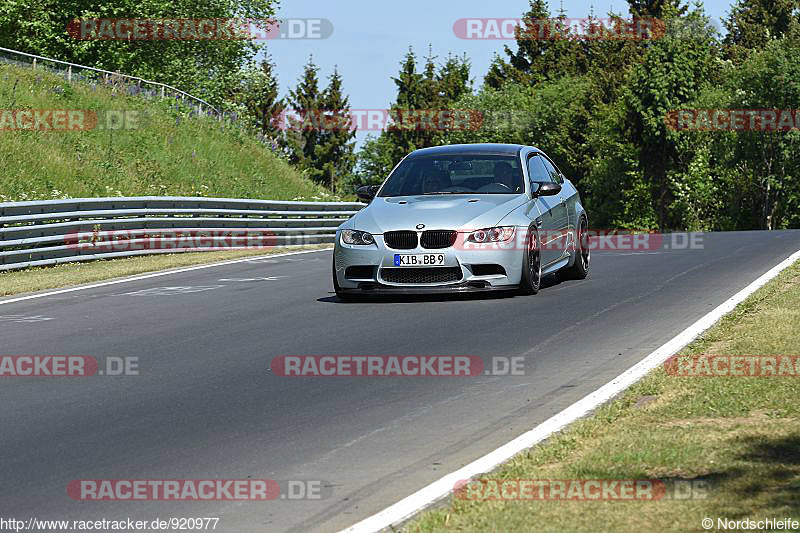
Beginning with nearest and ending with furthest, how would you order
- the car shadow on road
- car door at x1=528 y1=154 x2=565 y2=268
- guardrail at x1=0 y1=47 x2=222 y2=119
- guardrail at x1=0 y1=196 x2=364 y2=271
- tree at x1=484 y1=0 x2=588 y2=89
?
the car shadow on road, car door at x1=528 y1=154 x2=565 y2=268, guardrail at x1=0 y1=196 x2=364 y2=271, guardrail at x1=0 y1=47 x2=222 y2=119, tree at x1=484 y1=0 x2=588 y2=89

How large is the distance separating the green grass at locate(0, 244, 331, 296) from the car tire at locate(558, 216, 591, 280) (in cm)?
676

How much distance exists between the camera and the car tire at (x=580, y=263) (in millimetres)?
15352

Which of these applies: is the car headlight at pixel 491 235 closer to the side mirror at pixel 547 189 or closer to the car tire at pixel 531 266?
the car tire at pixel 531 266

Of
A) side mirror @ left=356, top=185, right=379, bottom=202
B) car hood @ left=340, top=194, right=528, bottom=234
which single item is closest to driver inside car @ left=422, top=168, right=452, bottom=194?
car hood @ left=340, top=194, right=528, bottom=234

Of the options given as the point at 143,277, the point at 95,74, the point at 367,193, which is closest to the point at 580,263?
the point at 367,193

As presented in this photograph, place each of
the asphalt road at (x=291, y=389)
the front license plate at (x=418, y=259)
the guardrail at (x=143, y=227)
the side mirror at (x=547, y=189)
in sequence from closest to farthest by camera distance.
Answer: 1. the asphalt road at (x=291, y=389)
2. the front license plate at (x=418, y=259)
3. the side mirror at (x=547, y=189)
4. the guardrail at (x=143, y=227)

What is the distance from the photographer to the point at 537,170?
15047 millimetres

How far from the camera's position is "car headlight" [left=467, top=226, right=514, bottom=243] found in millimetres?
13000

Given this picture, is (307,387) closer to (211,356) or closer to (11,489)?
(211,356)

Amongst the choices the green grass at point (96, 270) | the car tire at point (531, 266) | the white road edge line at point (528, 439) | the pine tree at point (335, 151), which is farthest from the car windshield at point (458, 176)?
the pine tree at point (335, 151)

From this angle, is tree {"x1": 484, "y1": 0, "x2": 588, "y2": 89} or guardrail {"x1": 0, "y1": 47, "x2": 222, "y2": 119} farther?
tree {"x1": 484, "y1": 0, "x2": 588, "y2": 89}

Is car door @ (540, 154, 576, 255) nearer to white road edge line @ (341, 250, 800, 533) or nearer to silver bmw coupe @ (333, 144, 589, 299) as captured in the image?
silver bmw coupe @ (333, 144, 589, 299)

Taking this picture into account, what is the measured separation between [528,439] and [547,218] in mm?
8061

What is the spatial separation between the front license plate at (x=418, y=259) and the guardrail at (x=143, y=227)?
327 inches
